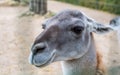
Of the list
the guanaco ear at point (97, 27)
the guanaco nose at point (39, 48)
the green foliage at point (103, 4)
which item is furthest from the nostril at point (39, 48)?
the green foliage at point (103, 4)

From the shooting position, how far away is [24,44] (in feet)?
17.5

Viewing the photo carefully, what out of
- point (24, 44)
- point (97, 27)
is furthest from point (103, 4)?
point (97, 27)

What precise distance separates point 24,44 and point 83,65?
2728 millimetres

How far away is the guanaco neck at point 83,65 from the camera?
104 inches

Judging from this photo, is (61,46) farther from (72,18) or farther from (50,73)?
(50,73)

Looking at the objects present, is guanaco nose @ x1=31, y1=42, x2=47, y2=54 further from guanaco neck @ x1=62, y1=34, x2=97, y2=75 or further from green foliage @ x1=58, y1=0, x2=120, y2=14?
green foliage @ x1=58, y1=0, x2=120, y2=14

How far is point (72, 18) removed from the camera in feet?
8.56

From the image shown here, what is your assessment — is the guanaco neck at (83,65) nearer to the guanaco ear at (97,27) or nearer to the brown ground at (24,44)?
the guanaco ear at (97,27)

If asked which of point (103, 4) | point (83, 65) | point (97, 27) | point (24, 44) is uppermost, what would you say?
→ point (97, 27)

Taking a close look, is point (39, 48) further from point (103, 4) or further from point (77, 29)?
point (103, 4)

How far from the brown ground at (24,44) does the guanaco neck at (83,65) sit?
0.74 metres

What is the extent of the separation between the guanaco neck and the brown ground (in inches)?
29.0

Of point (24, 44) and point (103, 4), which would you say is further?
point (103, 4)

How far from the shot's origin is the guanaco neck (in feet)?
8.64
